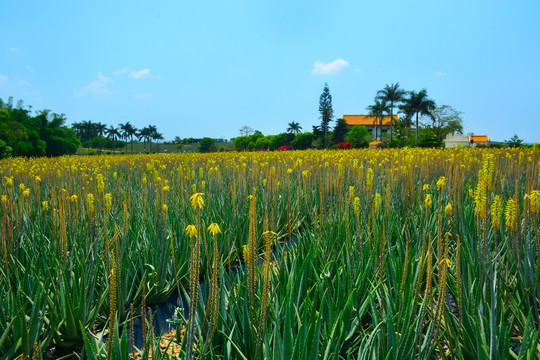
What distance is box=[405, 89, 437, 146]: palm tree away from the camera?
1991 inches

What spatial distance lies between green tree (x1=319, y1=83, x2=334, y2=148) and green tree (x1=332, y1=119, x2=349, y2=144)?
5.69 feet

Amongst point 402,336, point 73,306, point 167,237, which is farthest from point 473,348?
point 167,237

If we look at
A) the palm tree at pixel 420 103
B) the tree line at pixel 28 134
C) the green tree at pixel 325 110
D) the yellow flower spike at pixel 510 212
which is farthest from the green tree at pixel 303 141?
the yellow flower spike at pixel 510 212

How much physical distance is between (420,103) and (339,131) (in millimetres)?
14908

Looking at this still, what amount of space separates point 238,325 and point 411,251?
4.73 feet

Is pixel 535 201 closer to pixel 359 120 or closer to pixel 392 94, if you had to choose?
pixel 392 94

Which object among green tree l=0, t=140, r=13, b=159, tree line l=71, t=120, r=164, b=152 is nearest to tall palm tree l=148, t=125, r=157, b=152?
tree line l=71, t=120, r=164, b=152

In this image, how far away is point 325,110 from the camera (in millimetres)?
64875

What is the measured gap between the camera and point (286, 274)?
2.35 m

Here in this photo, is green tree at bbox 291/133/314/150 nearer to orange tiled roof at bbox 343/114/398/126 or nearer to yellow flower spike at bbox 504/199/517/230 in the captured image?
orange tiled roof at bbox 343/114/398/126

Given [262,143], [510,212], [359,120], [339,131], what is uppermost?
[359,120]

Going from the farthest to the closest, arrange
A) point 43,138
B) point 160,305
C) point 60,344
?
point 43,138
point 160,305
point 60,344

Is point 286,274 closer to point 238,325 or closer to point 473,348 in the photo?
point 238,325

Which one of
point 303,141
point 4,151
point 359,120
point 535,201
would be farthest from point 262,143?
point 535,201
